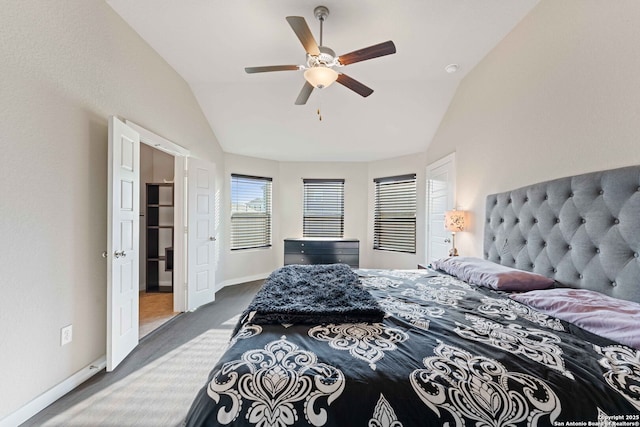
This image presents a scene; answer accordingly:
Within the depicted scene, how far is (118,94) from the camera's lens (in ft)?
7.43

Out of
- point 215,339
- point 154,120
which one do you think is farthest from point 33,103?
point 215,339

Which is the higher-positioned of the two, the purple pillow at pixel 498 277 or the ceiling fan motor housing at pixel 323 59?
the ceiling fan motor housing at pixel 323 59

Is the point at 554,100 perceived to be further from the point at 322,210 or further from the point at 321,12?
the point at 322,210

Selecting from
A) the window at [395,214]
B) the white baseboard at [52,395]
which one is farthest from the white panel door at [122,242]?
the window at [395,214]

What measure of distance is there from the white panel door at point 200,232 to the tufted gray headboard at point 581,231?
355 cm

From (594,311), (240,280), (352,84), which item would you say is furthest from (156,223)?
(594,311)

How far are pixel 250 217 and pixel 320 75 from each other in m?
3.35

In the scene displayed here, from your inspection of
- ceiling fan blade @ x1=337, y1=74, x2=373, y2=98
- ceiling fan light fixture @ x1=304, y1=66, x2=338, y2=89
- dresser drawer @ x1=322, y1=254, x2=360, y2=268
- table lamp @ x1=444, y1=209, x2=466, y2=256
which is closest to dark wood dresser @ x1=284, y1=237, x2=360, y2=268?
dresser drawer @ x1=322, y1=254, x2=360, y2=268

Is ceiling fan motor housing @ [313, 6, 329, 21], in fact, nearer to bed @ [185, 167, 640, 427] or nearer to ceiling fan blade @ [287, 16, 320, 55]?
ceiling fan blade @ [287, 16, 320, 55]

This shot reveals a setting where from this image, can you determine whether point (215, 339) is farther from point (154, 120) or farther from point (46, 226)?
point (154, 120)

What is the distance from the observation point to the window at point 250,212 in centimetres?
467

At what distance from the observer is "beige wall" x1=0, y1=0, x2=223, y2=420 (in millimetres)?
1507

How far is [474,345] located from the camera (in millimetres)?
1000

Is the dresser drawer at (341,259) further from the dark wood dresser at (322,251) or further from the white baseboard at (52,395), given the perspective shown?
the white baseboard at (52,395)
